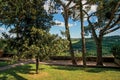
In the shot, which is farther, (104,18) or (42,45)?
(104,18)

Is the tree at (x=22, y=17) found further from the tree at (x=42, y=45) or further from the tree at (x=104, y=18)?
the tree at (x=104, y=18)

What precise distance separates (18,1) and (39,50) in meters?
3.72

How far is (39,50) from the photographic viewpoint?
12648 millimetres

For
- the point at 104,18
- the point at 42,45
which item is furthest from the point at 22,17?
the point at 104,18

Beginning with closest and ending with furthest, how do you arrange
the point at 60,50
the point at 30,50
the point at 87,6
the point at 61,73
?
the point at 30,50, the point at 60,50, the point at 61,73, the point at 87,6


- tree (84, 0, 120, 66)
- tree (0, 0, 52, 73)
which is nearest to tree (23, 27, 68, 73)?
tree (0, 0, 52, 73)

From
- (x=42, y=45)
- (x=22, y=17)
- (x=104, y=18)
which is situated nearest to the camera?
(x=42, y=45)

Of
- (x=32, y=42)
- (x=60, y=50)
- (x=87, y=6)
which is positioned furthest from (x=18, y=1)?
(x=87, y=6)

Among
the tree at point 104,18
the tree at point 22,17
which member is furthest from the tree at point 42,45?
the tree at point 104,18

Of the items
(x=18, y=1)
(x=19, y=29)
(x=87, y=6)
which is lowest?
(x=19, y=29)

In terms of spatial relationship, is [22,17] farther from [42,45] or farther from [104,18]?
[104,18]

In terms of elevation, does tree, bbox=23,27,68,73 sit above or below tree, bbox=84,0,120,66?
below

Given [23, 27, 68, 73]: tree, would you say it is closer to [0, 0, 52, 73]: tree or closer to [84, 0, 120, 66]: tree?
[0, 0, 52, 73]: tree

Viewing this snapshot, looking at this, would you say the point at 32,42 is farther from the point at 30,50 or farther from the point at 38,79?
the point at 38,79
